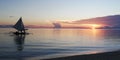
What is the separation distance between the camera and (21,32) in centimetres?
14488

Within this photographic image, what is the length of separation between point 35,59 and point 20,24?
357 feet

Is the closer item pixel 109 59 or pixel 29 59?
pixel 109 59

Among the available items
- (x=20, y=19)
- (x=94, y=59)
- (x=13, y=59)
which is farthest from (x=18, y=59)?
(x=20, y=19)

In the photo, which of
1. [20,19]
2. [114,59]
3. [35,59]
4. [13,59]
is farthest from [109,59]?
[20,19]

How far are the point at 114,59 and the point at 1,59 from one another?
13.2 metres

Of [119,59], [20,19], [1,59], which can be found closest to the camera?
[119,59]

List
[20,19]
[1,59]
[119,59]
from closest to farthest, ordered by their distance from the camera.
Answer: [119,59] → [1,59] → [20,19]

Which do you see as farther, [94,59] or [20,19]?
[20,19]

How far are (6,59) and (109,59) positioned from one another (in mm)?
12371

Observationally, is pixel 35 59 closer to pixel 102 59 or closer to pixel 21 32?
pixel 102 59

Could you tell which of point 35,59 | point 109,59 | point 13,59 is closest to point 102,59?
point 109,59

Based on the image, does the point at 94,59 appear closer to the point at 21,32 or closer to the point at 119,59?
the point at 119,59

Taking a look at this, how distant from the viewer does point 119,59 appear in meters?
25.4

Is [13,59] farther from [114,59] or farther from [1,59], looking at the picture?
[114,59]
